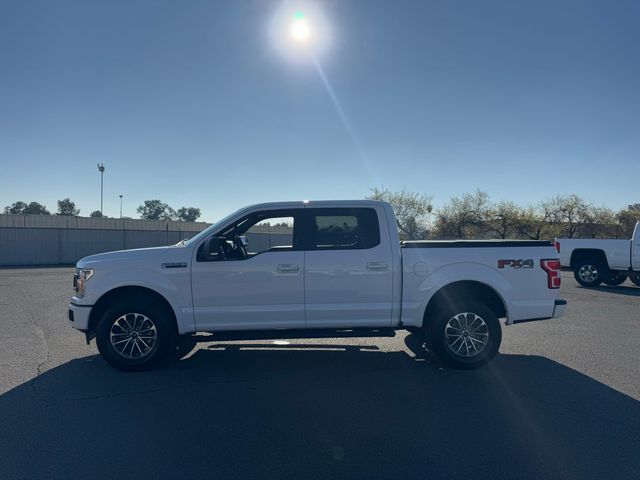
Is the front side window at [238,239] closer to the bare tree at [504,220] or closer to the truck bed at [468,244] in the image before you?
the truck bed at [468,244]

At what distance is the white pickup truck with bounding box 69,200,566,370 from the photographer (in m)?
5.65

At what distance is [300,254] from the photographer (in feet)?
18.8

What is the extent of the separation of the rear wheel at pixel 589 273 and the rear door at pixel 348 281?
12.6 meters

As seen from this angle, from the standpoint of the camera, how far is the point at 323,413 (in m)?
4.38

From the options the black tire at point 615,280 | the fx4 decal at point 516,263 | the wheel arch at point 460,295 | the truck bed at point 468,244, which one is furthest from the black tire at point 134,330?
the black tire at point 615,280

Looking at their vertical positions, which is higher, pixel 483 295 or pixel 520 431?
pixel 483 295

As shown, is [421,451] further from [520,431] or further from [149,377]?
[149,377]

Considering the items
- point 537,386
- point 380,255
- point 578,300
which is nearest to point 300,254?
point 380,255

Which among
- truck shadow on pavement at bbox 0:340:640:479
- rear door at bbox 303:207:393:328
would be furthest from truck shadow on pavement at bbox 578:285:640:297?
rear door at bbox 303:207:393:328

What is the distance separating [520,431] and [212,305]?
3699 millimetres

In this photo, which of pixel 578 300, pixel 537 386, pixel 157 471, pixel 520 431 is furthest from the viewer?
pixel 578 300

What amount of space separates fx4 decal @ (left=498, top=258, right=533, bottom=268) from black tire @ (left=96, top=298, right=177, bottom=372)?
4.37m

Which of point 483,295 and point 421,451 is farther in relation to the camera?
point 483,295

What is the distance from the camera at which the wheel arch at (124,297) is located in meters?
5.73
